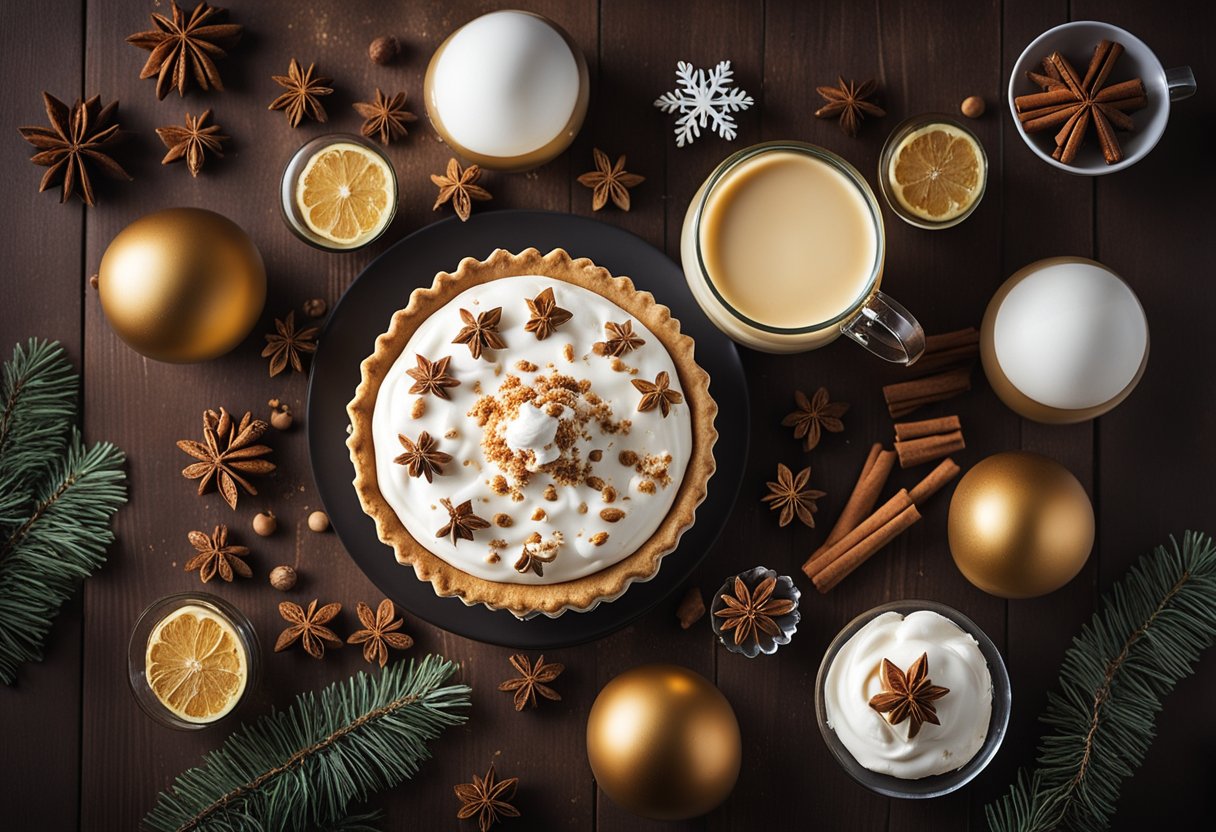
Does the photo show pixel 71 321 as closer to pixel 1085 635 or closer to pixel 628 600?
pixel 628 600

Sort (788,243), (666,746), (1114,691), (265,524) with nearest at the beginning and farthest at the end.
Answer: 1. (666,746)
2. (788,243)
3. (1114,691)
4. (265,524)

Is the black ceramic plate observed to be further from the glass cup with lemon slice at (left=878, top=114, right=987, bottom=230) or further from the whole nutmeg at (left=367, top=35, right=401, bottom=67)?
the glass cup with lemon slice at (left=878, top=114, right=987, bottom=230)

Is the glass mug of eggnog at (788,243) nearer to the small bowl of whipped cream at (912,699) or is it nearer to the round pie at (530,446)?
the round pie at (530,446)

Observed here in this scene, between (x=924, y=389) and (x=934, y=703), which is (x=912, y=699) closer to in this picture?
(x=934, y=703)

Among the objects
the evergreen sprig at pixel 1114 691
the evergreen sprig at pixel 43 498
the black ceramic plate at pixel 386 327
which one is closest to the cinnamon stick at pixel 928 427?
the black ceramic plate at pixel 386 327

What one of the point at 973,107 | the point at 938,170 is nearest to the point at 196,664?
the point at 938,170

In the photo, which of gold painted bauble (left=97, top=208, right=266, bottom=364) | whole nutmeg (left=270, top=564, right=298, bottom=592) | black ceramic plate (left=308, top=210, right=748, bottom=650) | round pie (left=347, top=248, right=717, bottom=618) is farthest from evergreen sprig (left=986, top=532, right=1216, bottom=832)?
gold painted bauble (left=97, top=208, right=266, bottom=364)
